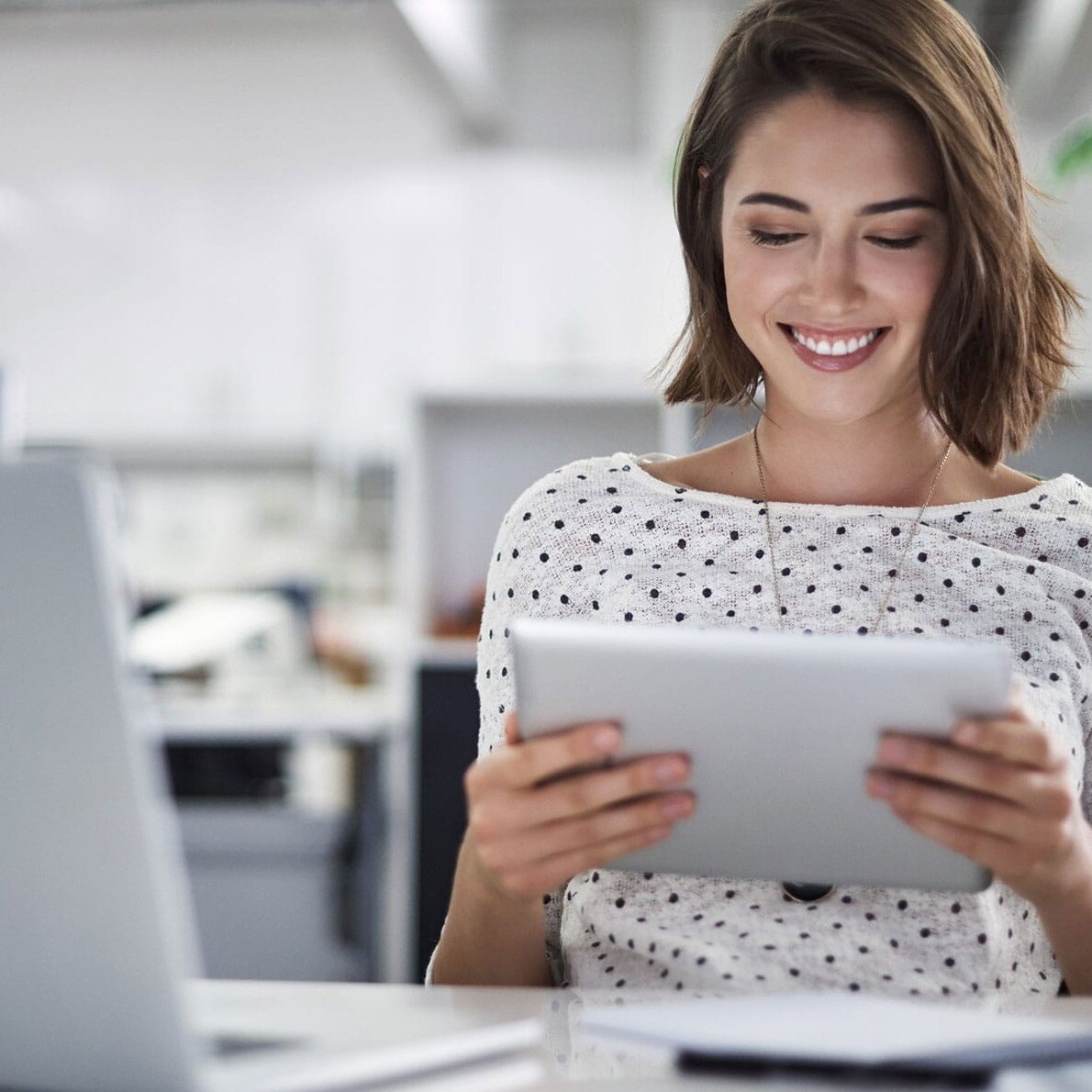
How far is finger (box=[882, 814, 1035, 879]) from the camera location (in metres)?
0.78

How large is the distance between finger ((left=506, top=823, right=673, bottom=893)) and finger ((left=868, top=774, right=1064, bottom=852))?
127 millimetres

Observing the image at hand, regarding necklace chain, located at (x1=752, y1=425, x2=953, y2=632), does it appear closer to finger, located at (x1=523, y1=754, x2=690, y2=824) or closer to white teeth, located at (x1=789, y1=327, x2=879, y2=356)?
white teeth, located at (x1=789, y1=327, x2=879, y2=356)

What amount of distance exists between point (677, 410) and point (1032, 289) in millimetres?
1289

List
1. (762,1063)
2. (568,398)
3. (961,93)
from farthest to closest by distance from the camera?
(568,398) < (961,93) < (762,1063)

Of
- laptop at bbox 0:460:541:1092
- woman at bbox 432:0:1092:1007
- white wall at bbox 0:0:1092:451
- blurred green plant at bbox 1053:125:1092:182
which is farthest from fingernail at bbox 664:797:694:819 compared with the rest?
white wall at bbox 0:0:1092:451

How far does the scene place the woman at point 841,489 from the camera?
1029 mm

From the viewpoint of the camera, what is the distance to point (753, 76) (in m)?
1.18

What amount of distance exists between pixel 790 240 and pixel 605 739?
1.74 feet

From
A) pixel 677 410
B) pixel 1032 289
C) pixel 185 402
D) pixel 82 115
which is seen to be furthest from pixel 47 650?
pixel 82 115

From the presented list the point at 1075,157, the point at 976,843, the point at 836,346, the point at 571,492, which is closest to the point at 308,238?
the point at 1075,157

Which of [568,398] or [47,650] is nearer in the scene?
[47,650]

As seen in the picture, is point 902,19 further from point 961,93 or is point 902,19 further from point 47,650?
point 47,650

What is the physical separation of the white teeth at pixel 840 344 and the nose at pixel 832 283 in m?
0.03

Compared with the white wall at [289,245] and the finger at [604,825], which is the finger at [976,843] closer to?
the finger at [604,825]
